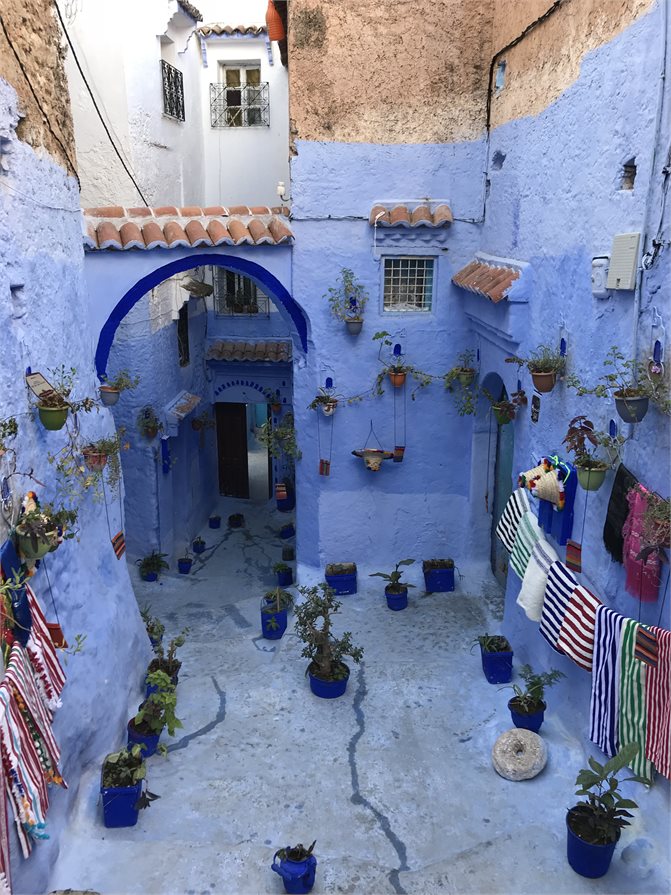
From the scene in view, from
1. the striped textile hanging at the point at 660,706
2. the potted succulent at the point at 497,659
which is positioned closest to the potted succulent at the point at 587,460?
the striped textile hanging at the point at 660,706

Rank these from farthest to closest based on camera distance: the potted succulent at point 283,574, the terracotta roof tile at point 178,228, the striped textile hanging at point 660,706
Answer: the potted succulent at point 283,574, the terracotta roof tile at point 178,228, the striped textile hanging at point 660,706

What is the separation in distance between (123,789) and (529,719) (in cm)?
409

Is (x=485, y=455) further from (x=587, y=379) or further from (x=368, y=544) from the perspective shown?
(x=587, y=379)

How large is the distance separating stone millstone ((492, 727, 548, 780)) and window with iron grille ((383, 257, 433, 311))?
6.13m

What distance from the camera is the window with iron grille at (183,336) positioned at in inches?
556

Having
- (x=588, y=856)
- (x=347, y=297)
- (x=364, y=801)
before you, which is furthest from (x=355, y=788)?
(x=347, y=297)

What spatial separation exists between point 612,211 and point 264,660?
6.85 m

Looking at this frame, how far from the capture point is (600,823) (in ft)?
19.5

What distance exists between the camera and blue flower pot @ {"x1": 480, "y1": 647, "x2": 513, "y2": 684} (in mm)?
8906

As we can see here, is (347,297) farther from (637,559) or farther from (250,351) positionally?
(637,559)

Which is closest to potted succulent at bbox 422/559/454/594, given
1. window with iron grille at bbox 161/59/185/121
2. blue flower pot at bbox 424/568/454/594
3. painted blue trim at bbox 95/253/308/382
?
blue flower pot at bbox 424/568/454/594

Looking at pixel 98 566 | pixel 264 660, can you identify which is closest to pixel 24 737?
pixel 98 566

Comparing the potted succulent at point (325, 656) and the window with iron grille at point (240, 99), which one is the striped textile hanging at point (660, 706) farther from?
the window with iron grille at point (240, 99)

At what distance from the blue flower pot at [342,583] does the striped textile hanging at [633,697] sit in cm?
568
